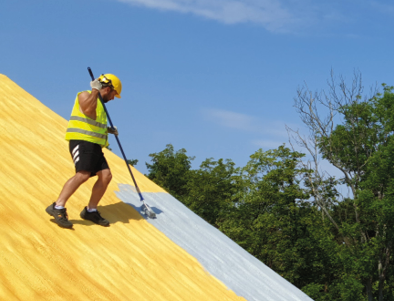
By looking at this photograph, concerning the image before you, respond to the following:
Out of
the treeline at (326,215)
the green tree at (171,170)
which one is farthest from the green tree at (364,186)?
the green tree at (171,170)

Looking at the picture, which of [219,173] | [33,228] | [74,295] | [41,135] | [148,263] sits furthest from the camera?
[219,173]

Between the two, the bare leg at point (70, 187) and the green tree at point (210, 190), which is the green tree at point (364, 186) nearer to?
the green tree at point (210, 190)

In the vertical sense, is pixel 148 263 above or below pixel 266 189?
below

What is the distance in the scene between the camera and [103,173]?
4.79 m

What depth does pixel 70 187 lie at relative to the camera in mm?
4383

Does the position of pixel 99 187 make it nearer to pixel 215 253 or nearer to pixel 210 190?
pixel 215 253

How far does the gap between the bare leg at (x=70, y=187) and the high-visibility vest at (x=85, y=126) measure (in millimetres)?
367

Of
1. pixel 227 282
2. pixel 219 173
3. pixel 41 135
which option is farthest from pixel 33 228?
pixel 219 173

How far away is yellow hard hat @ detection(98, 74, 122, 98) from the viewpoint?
15.5 ft

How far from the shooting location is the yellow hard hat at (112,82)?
15.5 ft

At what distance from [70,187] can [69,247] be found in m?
0.64

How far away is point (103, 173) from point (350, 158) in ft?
81.9

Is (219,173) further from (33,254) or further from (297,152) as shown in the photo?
(33,254)

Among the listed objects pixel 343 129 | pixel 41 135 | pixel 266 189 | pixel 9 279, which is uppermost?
pixel 343 129
